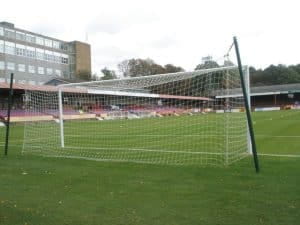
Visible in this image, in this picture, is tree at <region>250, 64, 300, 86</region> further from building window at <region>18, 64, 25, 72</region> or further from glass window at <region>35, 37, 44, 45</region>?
building window at <region>18, 64, 25, 72</region>

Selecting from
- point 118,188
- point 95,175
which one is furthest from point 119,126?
point 118,188

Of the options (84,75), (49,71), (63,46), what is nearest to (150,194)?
(49,71)

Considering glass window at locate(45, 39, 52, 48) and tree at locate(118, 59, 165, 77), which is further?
tree at locate(118, 59, 165, 77)

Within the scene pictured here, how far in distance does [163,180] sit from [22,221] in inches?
126

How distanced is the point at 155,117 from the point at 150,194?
16366 mm

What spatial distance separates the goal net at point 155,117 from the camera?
11312mm

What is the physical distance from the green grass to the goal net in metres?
1.53

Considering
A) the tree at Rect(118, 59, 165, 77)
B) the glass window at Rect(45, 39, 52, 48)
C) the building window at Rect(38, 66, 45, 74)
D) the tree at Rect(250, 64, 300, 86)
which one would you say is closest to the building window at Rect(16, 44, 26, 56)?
the building window at Rect(38, 66, 45, 74)

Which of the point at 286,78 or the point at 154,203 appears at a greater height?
the point at 286,78

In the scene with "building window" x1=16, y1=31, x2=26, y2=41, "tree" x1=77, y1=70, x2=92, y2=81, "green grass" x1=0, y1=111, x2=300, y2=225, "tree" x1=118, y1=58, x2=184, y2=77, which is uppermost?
"building window" x1=16, y1=31, x2=26, y2=41

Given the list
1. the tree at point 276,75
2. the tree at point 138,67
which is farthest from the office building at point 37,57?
the tree at point 276,75

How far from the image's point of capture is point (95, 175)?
28.3 feet

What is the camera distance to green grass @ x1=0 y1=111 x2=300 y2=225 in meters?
A: 5.34

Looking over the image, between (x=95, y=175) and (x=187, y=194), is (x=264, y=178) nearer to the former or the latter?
(x=187, y=194)
